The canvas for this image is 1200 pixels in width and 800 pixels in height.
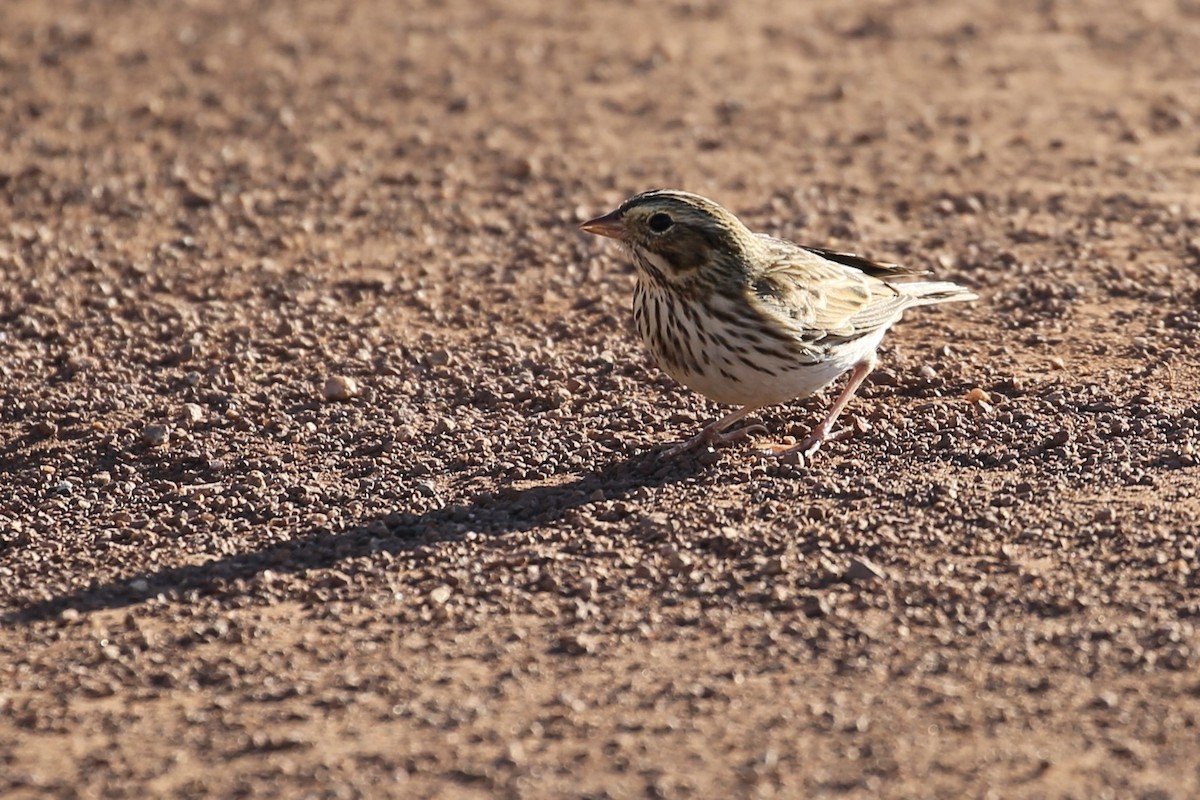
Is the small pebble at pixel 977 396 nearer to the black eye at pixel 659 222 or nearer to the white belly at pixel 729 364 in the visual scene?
the white belly at pixel 729 364

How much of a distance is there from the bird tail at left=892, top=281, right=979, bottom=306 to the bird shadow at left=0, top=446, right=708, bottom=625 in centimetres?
170

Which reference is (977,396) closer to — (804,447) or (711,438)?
(804,447)

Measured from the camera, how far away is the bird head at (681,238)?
816cm

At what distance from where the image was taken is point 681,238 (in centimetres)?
815

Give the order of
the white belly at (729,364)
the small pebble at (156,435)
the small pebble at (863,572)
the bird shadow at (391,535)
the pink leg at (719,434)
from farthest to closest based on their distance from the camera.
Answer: the small pebble at (156,435) < the pink leg at (719,434) < the white belly at (729,364) < the bird shadow at (391,535) < the small pebble at (863,572)

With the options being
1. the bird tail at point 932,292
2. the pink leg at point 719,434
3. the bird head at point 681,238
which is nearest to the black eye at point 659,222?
the bird head at point 681,238

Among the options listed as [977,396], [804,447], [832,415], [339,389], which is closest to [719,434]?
[804,447]

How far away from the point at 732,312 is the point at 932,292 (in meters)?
1.66

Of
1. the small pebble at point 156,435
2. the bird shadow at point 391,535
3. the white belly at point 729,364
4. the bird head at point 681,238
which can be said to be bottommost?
the bird shadow at point 391,535

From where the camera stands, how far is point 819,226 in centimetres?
1138

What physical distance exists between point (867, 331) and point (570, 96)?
620cm

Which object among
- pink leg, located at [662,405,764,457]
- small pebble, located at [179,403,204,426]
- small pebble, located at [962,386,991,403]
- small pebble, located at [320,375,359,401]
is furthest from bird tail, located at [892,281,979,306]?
small pebble, located at [179,403,204,426]

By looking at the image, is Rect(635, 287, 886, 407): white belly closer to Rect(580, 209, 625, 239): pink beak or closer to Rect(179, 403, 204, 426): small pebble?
Rect(580, 209, 625, 239): pink beak

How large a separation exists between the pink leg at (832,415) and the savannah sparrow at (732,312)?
10 millimetres
